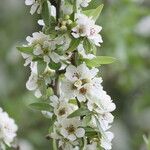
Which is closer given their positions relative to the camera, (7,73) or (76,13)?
(76,13)

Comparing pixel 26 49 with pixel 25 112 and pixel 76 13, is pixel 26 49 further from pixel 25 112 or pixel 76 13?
pixel 25 112

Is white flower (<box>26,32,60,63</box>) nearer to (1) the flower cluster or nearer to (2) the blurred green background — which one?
(1) the flower cluster

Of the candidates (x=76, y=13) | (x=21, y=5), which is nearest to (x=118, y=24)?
(x=21, y=5)

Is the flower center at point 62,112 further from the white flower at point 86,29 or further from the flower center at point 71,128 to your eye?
the white flower at point 86,29

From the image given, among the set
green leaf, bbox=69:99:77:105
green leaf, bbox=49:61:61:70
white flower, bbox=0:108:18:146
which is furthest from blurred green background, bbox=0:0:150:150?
green leaf, bbox=49:61:61:70

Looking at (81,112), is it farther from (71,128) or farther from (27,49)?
(27,49)

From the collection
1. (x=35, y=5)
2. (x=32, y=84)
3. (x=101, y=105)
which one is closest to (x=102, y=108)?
(x=101, y=105)

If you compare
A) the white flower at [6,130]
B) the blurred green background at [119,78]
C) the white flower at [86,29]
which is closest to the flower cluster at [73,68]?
the white flower at [86,29]
